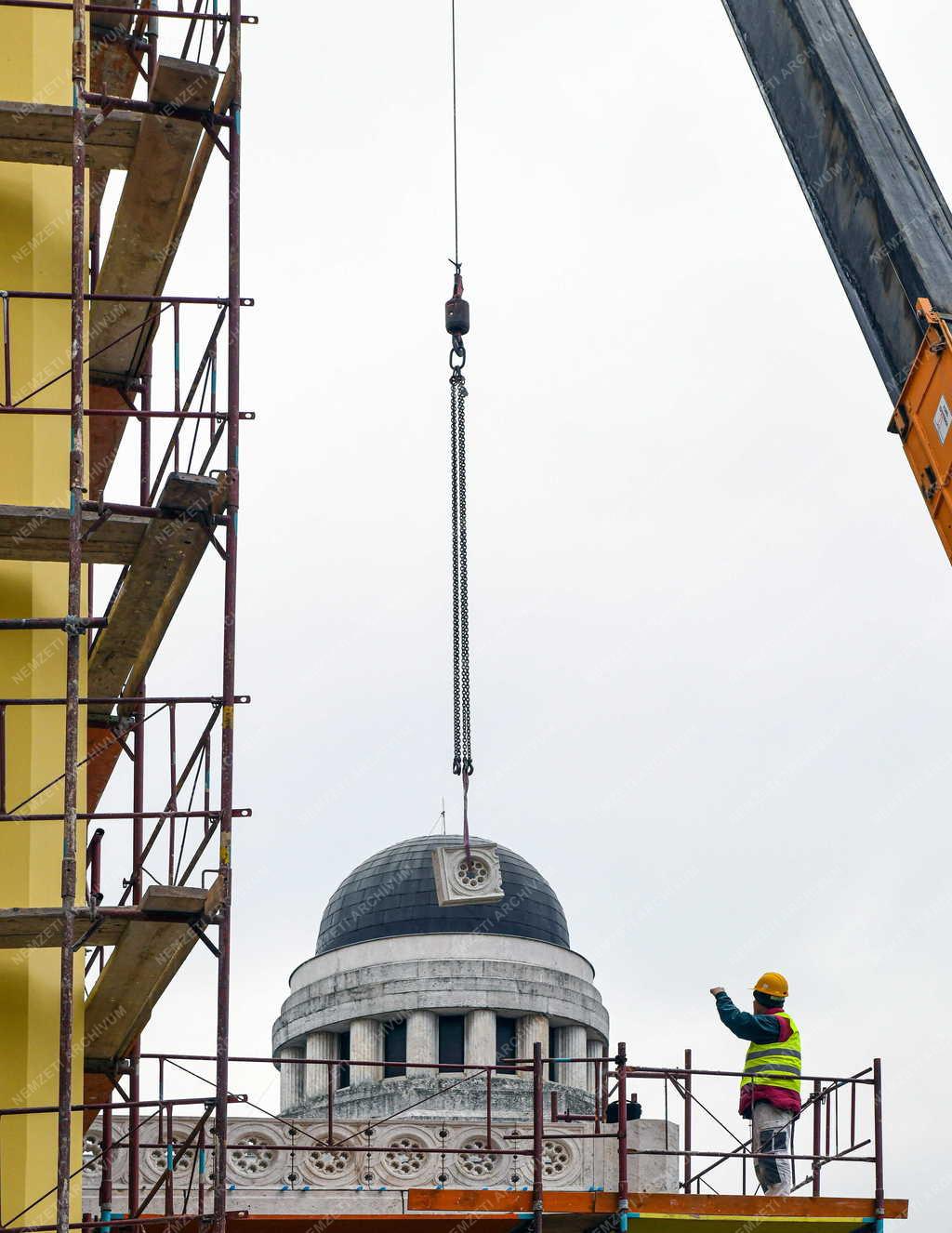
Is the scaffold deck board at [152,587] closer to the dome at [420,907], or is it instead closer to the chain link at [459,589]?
the chain link at [459,589]

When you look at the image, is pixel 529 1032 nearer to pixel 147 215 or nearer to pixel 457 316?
pixel 457 316

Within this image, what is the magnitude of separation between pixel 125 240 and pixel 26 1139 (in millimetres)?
7314

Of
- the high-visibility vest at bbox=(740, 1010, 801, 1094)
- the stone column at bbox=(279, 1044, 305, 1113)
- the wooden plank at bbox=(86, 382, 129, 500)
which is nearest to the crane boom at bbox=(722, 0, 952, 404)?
the wooden plank at bbox=(86, 382, 129, 500)

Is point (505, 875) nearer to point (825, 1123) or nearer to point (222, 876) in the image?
point (825, 1123)

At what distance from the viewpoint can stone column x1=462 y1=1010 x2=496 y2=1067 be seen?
1775 inches

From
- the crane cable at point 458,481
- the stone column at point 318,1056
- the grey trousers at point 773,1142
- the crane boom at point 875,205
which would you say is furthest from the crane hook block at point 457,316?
the stone column at point 318,1056

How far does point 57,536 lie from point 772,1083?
8071mm

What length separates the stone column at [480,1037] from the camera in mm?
45094

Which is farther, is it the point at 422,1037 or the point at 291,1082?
the point at 291,1082

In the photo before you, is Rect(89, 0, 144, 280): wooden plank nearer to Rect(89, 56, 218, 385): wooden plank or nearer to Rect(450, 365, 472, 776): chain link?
Rect(89, 56, 218, 385): wooden plank

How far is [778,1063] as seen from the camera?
63.0ft

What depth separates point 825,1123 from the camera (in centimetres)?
2058

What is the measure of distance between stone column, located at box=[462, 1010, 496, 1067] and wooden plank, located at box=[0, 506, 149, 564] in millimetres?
29721

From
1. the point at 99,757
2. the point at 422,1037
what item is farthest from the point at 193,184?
the point at 422,1037
